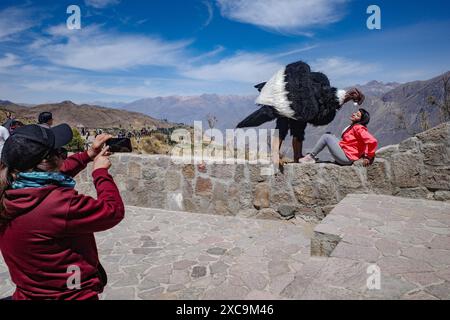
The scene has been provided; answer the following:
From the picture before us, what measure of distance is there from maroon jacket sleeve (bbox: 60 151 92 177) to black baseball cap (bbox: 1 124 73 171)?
63 centimetres

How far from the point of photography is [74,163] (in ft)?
7.10

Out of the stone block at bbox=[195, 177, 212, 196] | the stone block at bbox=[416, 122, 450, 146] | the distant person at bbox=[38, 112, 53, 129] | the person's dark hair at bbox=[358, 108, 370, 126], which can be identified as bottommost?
the stone block at bbox=[195, 177, 212, 196]

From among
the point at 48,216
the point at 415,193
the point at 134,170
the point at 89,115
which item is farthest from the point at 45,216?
the point at 89,115

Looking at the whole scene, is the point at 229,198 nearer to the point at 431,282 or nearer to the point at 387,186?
the point at 387,186

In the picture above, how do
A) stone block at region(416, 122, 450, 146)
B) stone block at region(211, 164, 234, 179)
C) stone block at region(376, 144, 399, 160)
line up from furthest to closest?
stone block at region(211, 164, 234, 179)
stone block at region(376, 144, 399, 160)
stone block at region(416, 122, 450, 146)

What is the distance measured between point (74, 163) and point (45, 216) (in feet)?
2.61

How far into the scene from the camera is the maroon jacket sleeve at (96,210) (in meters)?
1.45

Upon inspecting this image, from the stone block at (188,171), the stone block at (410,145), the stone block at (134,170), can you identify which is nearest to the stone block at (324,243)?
the stone block at (410,145)

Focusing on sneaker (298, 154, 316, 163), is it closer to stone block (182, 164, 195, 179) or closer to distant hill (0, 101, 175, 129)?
stone block (182, 164, 195, 179)

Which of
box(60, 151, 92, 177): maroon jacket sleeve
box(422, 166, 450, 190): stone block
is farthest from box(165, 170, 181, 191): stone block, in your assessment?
box(422, 166, 450, 190): stone block

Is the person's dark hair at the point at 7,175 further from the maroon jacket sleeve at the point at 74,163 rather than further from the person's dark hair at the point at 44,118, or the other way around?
the person's dark hair at the point at 44,118

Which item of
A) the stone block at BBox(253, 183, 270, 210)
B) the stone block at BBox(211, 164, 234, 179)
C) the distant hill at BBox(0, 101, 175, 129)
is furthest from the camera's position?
the distant hill at BBox(0, 101, 175, 129)

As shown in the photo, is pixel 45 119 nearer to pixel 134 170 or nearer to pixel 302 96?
pixel 134 170

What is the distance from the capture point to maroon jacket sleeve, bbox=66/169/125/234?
57.2 inches
